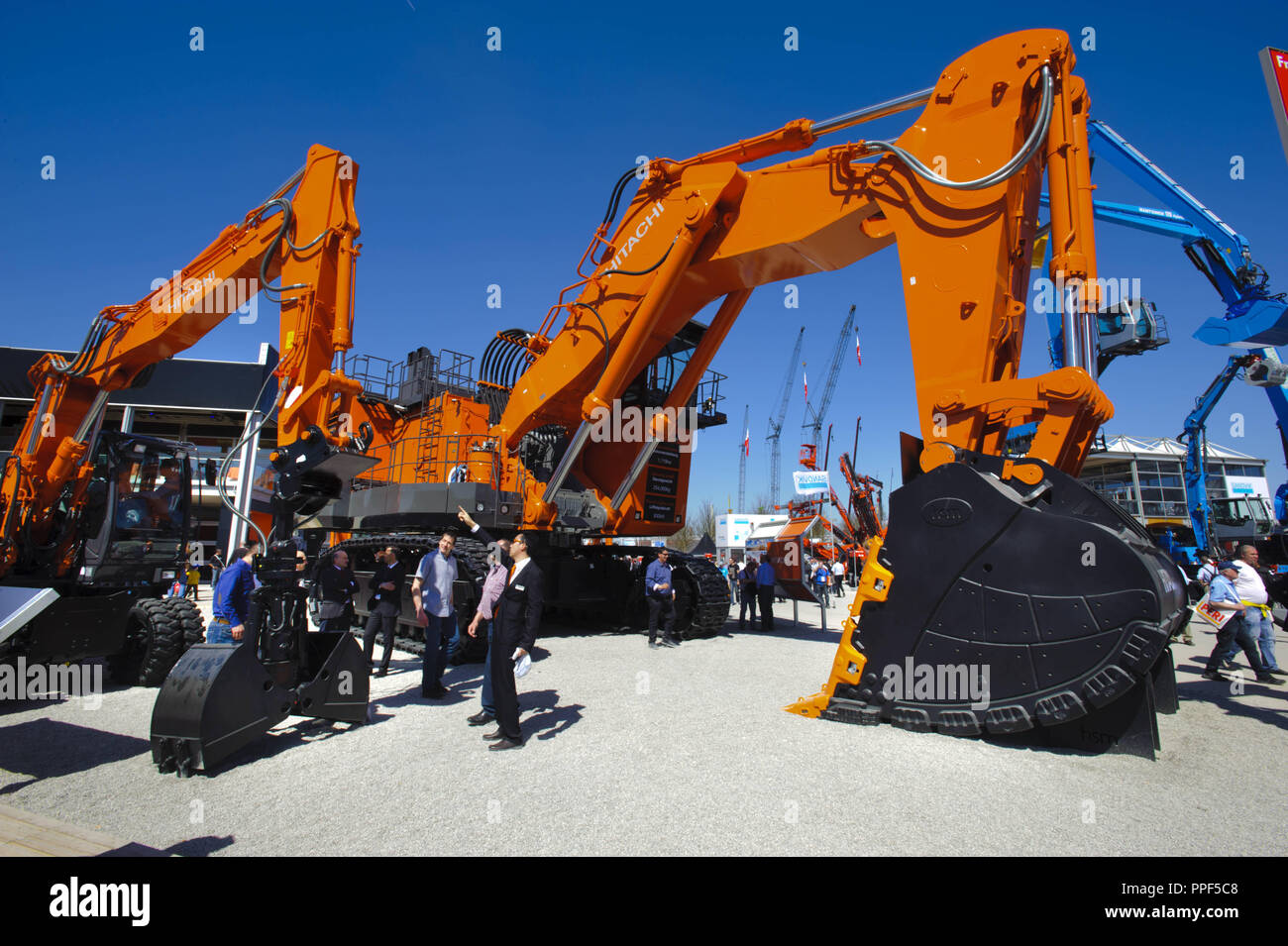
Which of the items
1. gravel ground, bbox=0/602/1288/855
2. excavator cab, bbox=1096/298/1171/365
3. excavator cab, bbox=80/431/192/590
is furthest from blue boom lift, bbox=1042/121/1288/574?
excavator cab, bbox=80/431/192/590

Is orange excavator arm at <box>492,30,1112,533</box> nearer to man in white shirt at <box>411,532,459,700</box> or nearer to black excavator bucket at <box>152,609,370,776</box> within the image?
man in white shirt at <box>411,532,459,700</box>

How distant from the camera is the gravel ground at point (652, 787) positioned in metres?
3.68

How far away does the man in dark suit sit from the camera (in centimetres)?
557

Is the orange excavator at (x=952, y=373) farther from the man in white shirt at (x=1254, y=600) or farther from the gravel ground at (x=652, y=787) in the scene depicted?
the man in white shirt at (x=1254, y=600)

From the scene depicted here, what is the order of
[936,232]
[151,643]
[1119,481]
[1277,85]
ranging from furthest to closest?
[1119,481]
[151,643]
[936,232]
[1277,85]

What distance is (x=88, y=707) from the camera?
22.4ft

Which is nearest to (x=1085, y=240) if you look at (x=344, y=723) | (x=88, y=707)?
(x=344, y=723)

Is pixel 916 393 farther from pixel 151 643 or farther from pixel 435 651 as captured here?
pixel 151 643

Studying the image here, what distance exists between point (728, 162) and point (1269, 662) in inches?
391

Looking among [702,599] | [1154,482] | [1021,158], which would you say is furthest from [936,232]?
[1154,482]

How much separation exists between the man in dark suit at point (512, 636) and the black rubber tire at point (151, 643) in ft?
15.3

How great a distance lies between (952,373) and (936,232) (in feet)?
5.18

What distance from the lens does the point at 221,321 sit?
883 cm
